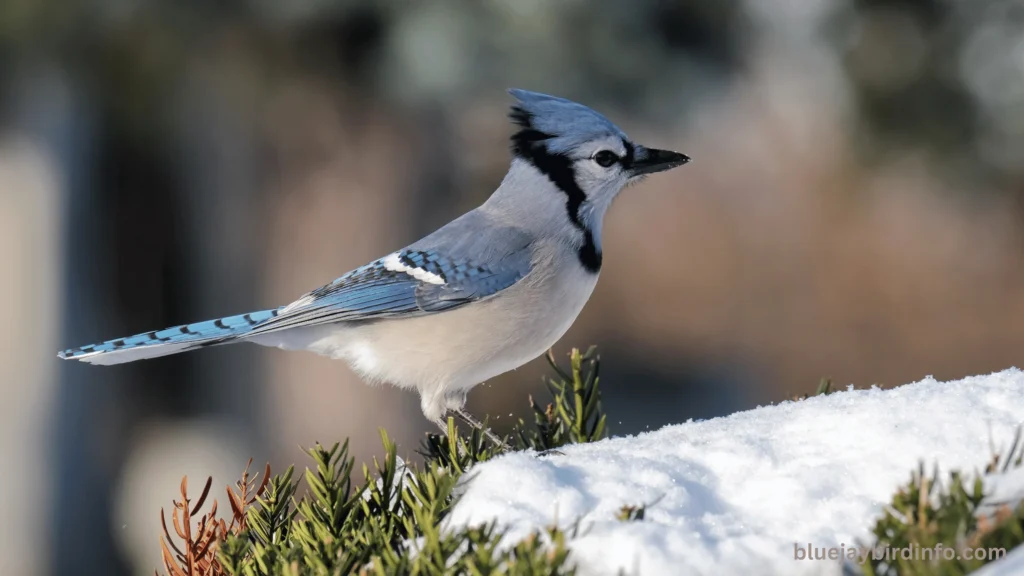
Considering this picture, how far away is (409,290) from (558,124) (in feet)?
1.75

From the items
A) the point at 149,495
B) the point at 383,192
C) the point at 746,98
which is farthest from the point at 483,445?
the point at 746,98

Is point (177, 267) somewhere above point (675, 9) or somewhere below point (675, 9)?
below

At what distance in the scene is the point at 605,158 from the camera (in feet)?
7.96

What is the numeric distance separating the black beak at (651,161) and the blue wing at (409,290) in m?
0.37

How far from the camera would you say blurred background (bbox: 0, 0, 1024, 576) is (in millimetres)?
4121

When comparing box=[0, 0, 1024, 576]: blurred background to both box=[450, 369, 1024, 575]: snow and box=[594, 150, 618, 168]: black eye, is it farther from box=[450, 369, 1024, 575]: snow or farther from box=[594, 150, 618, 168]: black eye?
box=[450, 369, 1024, 575]: snow

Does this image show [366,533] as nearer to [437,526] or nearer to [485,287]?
[437,526]

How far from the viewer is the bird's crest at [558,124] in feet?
7.80

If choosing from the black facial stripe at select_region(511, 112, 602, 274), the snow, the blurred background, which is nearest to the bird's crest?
the black facial stripe at select_region(511, 112, 602, 274)

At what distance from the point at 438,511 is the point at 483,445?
525 millimetres

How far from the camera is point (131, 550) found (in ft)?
17.0

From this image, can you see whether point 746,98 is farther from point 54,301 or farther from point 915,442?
point 915,442

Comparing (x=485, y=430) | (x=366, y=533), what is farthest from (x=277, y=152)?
(x=366, y=533)

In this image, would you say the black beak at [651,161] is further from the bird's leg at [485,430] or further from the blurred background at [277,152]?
the blurred background at [277,152]
